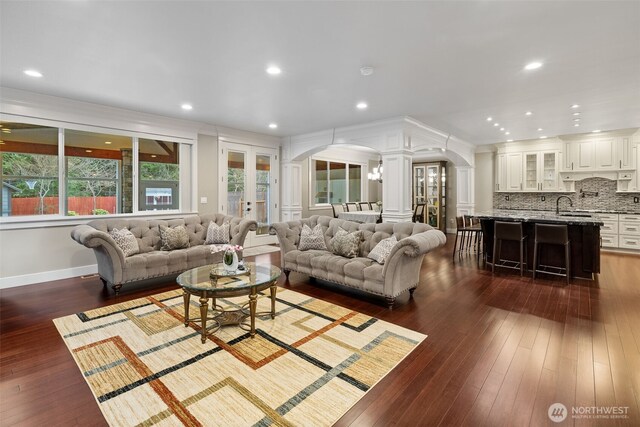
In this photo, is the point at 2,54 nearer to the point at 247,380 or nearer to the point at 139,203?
the point at 139,203

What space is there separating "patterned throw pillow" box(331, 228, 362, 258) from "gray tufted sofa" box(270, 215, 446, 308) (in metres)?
0.08

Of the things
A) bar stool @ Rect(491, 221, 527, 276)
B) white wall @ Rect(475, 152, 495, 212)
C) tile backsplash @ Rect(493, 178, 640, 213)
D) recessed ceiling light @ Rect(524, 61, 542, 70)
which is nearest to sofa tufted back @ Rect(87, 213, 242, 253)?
bar stool @ Rect(491, 221, 527, 276)

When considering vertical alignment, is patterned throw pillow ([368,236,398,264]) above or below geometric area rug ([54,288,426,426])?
above

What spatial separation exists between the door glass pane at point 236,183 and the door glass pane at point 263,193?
41cm

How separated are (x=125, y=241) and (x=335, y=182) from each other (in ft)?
21.3

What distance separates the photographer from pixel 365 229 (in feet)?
14.6

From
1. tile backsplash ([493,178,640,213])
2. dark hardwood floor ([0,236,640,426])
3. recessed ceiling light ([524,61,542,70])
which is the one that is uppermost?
recessed ceiling light ([524,61,542,70])

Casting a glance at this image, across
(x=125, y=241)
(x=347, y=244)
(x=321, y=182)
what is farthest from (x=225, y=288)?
(x=321, y=182)

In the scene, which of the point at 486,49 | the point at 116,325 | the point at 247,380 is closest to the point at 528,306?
the point at 486,49

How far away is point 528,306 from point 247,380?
3.36m

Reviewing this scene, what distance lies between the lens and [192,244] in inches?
205

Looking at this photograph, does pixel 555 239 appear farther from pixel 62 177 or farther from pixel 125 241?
pixel 62 177

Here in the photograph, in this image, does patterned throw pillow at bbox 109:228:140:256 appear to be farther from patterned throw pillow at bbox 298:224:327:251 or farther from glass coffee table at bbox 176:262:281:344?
patterned throw pillow at bbox 298:224:327:251

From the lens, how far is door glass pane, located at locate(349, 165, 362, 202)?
10.3m
